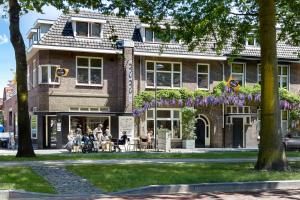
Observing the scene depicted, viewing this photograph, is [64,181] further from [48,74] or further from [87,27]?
[87,27]

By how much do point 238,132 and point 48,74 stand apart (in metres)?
14.8

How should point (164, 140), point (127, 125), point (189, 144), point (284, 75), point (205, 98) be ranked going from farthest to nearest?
point (284, 75)
point (205, 98)
point (189, 144)
point (127, 125)
point (164, 140)

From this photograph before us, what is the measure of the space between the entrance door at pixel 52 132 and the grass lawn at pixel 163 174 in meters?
17.5

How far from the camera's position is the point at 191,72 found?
1490 inches

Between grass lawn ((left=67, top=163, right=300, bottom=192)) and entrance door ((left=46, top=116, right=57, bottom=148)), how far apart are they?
1750 cm

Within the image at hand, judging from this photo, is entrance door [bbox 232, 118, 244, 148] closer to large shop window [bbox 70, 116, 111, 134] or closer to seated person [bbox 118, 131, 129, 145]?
large shop window [bbox 70, 116, 111, 134]

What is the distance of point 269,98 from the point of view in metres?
16.8

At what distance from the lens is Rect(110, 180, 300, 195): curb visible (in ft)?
41.9

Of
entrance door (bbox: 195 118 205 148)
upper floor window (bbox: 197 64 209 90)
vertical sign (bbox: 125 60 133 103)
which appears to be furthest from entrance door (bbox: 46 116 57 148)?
upper floor window (bbox: 197 64 209 90)

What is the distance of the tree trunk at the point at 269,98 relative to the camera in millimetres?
16750

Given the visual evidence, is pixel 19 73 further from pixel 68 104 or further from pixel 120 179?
Result: pixel 68 104

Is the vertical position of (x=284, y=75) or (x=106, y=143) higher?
(x=284, y=75)

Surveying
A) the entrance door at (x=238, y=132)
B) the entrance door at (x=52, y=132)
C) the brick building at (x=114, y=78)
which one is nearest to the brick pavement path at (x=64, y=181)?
the brick building at (x=114, y=78)

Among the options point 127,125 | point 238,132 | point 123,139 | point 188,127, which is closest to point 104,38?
point 127,125
